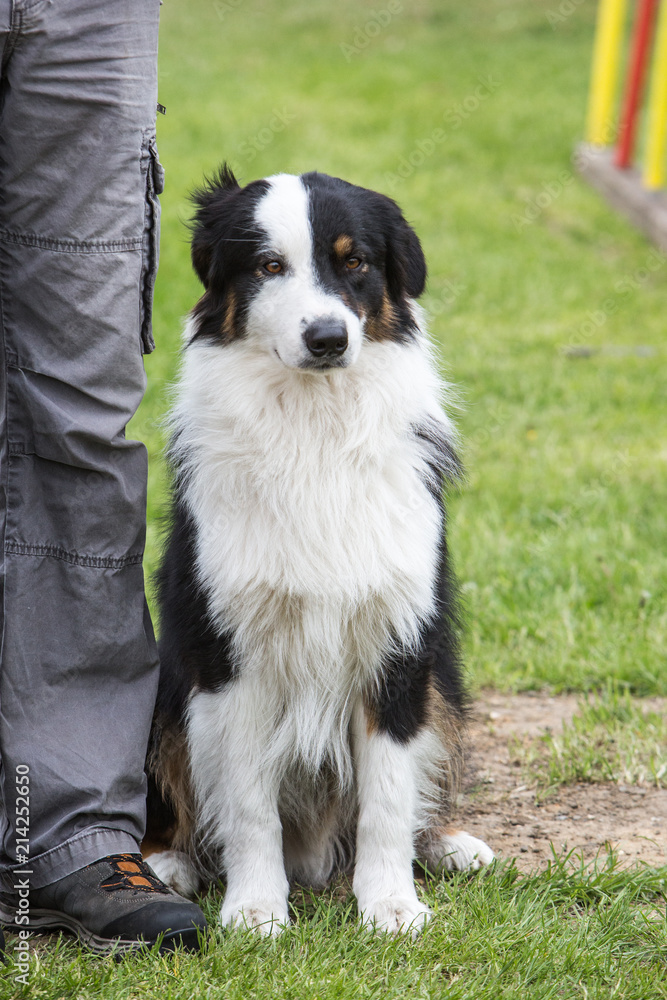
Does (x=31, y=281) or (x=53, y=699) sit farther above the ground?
(x=31, y=281)

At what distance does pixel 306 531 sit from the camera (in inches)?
92.7

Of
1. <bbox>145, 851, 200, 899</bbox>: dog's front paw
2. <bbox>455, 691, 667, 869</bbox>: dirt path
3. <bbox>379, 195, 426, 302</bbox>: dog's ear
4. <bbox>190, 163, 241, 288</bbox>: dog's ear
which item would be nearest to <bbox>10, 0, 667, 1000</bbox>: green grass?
<bbox>455, 691, 667, 869</bbox>: dirt path

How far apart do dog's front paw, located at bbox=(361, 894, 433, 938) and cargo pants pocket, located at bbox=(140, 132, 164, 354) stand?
4.59 feet

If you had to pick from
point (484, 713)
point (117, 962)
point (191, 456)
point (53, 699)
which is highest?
point (191, 456)

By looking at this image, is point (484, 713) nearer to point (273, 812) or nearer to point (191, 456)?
point (273, 812)

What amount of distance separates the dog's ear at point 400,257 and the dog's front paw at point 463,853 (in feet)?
4.56

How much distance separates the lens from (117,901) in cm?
223

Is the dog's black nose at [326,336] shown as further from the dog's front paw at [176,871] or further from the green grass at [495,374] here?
the dog's front paw at [176,871]

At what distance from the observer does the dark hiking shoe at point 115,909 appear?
2.19 meters

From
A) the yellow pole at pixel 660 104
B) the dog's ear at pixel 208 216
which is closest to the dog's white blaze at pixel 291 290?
the dog's ear at pixel 208 216

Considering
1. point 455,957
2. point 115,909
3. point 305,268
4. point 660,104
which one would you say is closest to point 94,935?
point 115,909

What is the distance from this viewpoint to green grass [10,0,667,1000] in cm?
217

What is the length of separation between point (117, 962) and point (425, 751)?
86 cm

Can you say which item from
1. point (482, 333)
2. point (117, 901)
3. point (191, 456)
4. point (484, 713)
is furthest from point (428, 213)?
point (117, 901)
